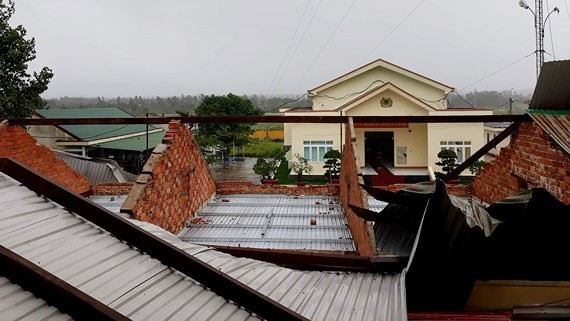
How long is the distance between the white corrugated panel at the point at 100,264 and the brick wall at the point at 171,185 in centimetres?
264

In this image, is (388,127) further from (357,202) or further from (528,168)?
(357,202)

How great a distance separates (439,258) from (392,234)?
1117 mm

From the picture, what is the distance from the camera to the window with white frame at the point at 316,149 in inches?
854

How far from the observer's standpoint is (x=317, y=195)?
8.99 metres

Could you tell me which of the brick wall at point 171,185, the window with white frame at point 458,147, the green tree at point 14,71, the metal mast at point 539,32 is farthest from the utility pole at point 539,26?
the green tree at point 14,71

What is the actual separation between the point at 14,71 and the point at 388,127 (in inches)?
688

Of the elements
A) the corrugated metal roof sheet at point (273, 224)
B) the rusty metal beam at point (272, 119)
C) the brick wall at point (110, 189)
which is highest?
the rusty metal beam at point (272, 119)

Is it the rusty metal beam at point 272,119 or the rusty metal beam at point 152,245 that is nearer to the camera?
the rusty metal beam at point 152,245

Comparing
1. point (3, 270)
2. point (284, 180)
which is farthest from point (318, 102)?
point (3, 270)

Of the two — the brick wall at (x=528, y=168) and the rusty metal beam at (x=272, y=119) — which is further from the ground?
the rusty metal beam at (x=272, y=119)

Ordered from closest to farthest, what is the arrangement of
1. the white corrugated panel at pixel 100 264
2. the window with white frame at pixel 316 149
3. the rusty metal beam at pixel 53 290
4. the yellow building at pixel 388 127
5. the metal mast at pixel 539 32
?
the rusty metal beam at pixel 53 290, the white corrugated panel at pixel 100 264, the metal mast at pixel 539 32, the yellow building at pixel 388 127, the window with white frame at pixel 316 149

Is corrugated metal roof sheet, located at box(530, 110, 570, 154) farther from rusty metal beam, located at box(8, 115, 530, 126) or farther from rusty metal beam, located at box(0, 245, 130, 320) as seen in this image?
rusty metal beam, located at box(0, 245, 130, 320)

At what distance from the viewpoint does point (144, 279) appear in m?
2.02

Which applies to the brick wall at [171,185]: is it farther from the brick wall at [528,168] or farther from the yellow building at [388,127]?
the yellow building at [388,127]
